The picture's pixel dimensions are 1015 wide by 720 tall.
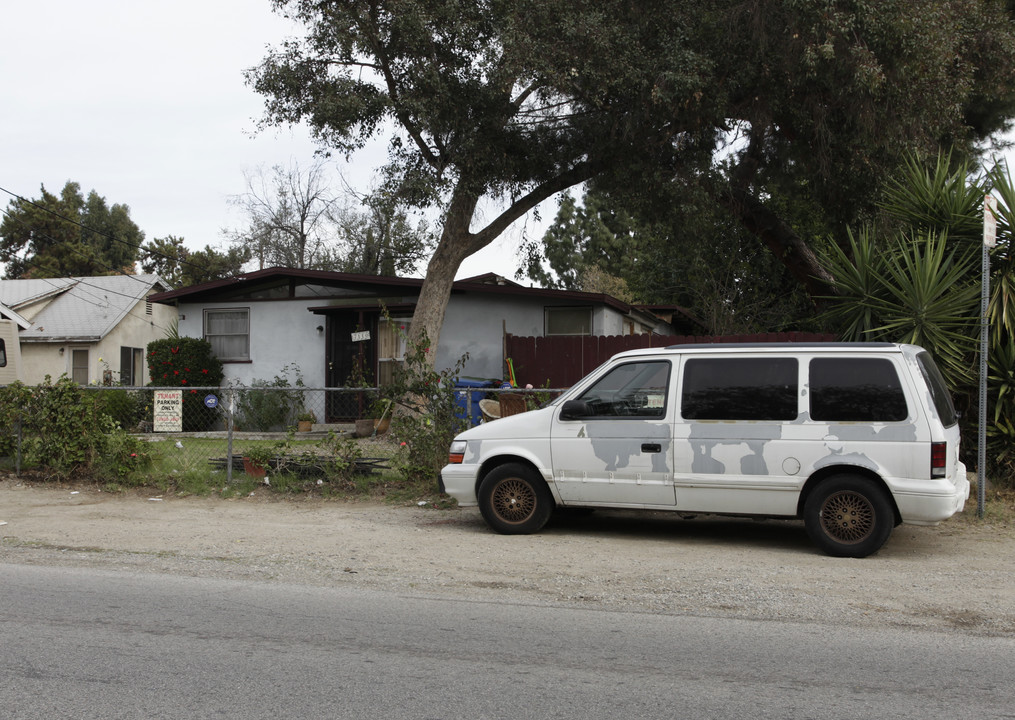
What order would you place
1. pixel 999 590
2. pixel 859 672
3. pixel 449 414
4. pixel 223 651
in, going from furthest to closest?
pixel 449 414 < pixel 999 590 < pixel 223 651 < pixel 859 672

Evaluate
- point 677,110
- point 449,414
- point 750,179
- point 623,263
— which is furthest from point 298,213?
point 449,414

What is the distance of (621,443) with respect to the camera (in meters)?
8.07

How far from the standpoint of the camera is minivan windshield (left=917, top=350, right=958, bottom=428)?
7.50 metres

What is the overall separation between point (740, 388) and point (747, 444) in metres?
0.51

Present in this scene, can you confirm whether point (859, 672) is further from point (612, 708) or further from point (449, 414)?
point (449, 414)

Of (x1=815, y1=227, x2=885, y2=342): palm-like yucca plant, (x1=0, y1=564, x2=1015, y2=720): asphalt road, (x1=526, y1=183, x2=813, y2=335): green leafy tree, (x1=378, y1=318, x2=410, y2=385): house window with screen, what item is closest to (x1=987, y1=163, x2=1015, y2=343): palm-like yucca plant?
(x1=815, y1=227, x2=885, y2=342): palm-like yucca plant

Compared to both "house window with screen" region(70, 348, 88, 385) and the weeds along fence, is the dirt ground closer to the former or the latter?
the weeds along fence

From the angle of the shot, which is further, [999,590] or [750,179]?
[750,179]

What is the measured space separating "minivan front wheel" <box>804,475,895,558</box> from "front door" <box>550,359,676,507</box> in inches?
48.6

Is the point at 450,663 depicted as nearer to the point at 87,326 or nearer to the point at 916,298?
the point at 916,298

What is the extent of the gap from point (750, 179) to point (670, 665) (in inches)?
642

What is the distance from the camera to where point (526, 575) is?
276 inches

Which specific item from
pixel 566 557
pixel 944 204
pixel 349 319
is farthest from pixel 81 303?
pixel 944 204

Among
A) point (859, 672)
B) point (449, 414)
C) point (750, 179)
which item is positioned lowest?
point (859, 672)
